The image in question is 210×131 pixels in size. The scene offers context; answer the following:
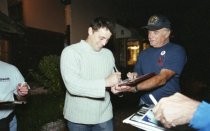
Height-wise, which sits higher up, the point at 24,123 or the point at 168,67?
the point at 168,67

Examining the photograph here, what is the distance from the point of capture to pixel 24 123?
609 cm

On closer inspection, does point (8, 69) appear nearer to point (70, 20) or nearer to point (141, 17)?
point (70, 20)

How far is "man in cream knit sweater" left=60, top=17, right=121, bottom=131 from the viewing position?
3.34 m

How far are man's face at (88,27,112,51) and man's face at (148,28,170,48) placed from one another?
3.29ft

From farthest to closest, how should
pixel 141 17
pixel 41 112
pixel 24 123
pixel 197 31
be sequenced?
pixel 141 17
pixel 197 31
pixel 41 112
pixel 24 123

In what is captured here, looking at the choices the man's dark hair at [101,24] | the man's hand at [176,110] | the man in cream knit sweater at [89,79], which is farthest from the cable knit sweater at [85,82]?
the man's hand at [176,110]

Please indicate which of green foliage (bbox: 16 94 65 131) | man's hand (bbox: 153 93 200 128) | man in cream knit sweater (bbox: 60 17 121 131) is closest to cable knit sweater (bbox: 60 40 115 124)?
man in cream knit sweater (bbox: 60 17 121 131)

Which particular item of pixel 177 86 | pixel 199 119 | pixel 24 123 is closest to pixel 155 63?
pixel 177 86

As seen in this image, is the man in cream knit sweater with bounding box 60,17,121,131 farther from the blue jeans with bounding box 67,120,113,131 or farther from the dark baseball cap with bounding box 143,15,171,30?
the dark baseball cap with bounding box 143,15,171,30

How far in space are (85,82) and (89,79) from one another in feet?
0.86

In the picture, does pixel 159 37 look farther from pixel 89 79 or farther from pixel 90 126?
pixel 90 126

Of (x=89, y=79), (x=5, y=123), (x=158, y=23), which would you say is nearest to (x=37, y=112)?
(x=5, y=123)

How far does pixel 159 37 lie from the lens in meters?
4.30

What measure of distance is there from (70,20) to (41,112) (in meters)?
6.88
